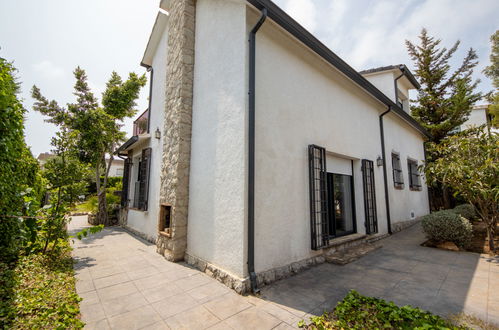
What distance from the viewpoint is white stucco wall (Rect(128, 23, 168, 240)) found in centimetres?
628

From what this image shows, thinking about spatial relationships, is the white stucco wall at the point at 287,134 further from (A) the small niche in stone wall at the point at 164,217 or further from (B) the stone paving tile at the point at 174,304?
(A) the small niche in stone wall at the point at 164,217

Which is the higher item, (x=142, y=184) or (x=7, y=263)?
(x=142, y=184)

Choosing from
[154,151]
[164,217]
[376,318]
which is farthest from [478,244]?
[154,151]

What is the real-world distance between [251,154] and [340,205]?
160 inches

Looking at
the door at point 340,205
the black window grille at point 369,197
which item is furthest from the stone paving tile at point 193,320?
the black window grille at point 369,197

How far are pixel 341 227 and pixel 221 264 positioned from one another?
159 inches

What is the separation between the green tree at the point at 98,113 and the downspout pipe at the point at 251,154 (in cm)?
796

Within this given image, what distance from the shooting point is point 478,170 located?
5098 millimetres

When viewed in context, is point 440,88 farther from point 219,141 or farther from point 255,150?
point 219,141

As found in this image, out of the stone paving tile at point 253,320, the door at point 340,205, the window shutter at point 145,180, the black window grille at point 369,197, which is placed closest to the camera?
the stone paving tile at point 253,320

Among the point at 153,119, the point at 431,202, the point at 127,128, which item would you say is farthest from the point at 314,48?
the point at 431,202

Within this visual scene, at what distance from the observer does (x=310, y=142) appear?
4684 mm

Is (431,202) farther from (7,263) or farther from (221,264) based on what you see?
(7,263)

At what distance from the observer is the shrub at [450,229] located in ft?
17.9
